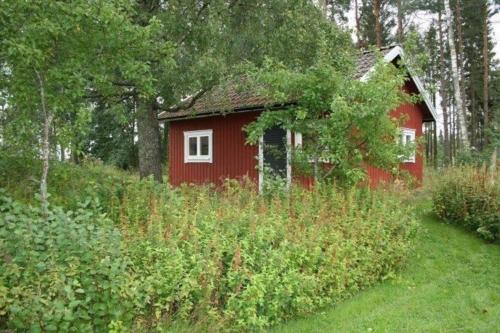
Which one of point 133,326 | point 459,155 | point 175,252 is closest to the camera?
point 133,326

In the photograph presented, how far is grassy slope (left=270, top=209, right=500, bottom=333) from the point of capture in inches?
185

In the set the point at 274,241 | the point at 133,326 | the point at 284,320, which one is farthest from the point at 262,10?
the point at 133,326

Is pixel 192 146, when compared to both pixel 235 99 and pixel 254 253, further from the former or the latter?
pixel 254 253

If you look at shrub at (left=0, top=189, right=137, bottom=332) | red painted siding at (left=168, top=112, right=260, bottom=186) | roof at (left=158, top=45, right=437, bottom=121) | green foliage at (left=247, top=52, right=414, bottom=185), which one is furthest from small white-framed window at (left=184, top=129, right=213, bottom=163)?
shrub at (left=0, top=189, right=137, bottom=332)

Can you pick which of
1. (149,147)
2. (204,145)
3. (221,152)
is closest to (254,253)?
(149,147)

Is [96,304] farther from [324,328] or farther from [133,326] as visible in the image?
[324,328]

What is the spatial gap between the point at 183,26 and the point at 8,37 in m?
5.19

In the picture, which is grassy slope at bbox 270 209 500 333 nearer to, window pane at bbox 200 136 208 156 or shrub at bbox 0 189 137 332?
shrub at bbox 0 189 137 332

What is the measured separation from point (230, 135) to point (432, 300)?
8304mm

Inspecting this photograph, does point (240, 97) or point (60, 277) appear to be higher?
point (240, 97)

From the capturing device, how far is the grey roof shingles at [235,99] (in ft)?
36.6

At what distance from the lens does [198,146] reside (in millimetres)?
14133

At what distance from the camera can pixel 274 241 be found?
4859mm

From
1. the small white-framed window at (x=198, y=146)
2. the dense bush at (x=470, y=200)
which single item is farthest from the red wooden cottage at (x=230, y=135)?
the dense bush at (x=470, y=200)
